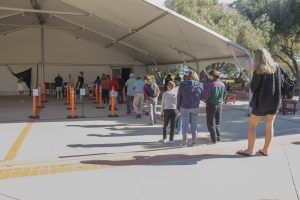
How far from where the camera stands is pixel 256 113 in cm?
614

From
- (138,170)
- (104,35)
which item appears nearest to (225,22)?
(104,35)

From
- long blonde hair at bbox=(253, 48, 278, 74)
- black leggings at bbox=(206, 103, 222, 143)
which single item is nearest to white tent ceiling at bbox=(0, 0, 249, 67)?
black leggings at bbox=(206, 103, 222, 143)

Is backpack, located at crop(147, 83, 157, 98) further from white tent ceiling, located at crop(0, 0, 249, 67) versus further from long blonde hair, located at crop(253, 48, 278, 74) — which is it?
long blonde hair, located at crop(253, 48, 278, 74)

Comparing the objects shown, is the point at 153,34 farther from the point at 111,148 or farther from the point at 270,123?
the point at 270,123

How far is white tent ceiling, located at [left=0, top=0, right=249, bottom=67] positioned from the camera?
43.6ft

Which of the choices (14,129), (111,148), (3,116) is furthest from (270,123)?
(3,116)

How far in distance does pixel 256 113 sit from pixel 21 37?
23279 mm

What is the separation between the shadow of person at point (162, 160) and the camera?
5.96 metres

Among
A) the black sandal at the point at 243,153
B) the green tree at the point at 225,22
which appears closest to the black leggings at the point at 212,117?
the black sandal at the point at 243,153

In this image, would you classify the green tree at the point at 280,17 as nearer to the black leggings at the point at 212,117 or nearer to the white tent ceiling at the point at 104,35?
the white tent ceiling at the point at 104,35

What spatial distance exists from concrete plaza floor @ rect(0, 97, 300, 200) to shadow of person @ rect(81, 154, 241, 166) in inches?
0.6

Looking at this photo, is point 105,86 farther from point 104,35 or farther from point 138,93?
point 104,35

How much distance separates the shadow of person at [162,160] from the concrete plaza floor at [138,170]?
16 millimetres

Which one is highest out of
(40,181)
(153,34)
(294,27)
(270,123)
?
(294,27)
